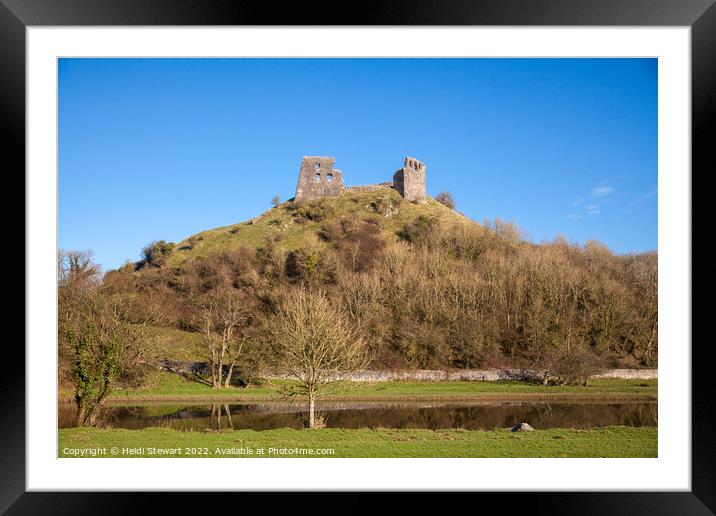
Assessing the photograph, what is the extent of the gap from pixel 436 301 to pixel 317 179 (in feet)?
118

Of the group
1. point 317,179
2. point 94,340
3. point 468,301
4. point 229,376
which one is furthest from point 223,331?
point 317,179

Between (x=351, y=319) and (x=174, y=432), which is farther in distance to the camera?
(x=351, y=319)

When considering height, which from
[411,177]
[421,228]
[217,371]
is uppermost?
[411,177]

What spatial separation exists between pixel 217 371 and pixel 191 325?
20.3ft

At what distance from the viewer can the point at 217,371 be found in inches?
1017

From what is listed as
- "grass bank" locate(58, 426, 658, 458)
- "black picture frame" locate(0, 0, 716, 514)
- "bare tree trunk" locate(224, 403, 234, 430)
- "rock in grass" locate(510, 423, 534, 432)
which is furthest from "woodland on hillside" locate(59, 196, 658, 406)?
"black picture frame" locate(0, 0, 716, 514)

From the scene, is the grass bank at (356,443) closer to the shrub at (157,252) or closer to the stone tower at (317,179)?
the shrub at (157,252)

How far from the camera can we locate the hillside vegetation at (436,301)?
88.2ft

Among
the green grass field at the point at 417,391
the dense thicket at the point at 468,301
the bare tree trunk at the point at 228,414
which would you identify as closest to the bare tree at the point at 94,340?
the green grass field at the point at 417,391
